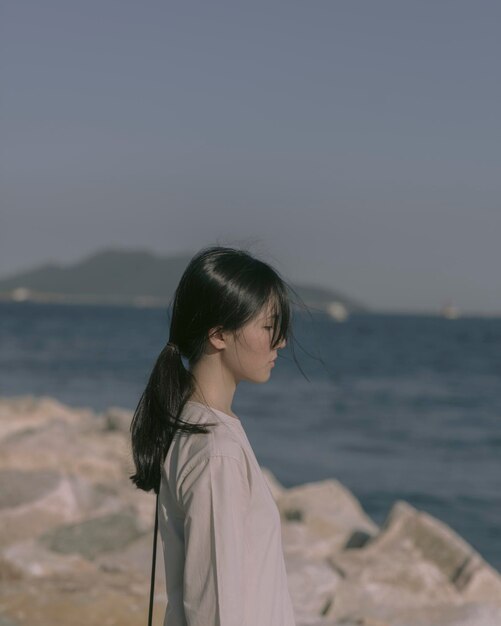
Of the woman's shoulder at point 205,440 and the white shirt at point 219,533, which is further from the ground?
the woman's shoulder at point 205,440

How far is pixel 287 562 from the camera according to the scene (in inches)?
206

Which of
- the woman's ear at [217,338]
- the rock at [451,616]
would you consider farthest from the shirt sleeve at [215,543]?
the rock at [451,616]

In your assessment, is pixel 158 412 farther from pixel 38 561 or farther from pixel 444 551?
pixel 444 551

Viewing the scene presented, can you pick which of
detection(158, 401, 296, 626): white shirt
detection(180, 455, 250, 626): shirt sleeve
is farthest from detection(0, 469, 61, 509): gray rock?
detection(180, 455, 250, 626): shirt sleeve

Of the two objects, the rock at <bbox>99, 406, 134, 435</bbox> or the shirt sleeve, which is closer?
the shirt sleeve

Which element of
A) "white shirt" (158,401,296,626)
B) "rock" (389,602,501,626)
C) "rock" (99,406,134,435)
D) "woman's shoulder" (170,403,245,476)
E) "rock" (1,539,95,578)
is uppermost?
"woman's shoulder" (170,403,245,476)

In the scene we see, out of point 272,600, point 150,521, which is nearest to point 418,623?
point 150,521

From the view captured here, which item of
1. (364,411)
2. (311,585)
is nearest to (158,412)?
(311,585)

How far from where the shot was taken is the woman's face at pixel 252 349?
1809 mm

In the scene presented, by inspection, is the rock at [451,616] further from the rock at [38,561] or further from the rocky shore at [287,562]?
the rock at [38,561]

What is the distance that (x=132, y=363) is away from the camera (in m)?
34.8

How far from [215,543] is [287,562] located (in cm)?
371

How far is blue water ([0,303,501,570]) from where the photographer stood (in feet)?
36.2

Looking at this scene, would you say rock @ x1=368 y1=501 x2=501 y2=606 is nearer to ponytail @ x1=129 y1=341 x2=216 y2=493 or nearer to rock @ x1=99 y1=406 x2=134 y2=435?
ponytail @ x1=129 y1=341 x2=216 y2=493
